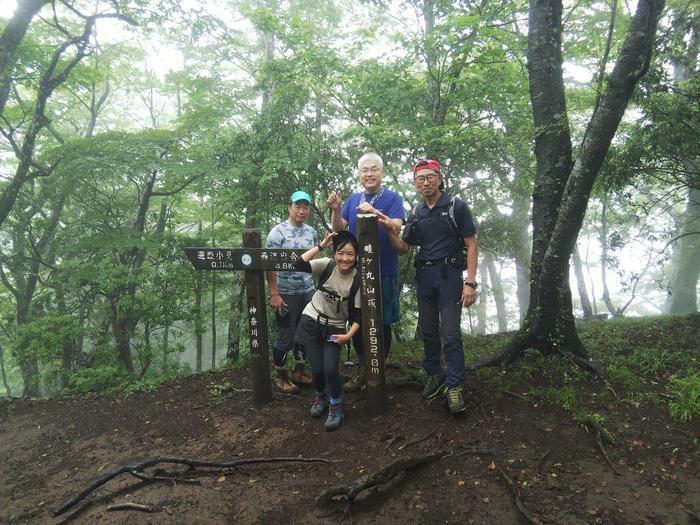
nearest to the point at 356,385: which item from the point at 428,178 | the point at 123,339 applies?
the point at 428,178

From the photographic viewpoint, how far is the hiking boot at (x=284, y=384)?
5.05m

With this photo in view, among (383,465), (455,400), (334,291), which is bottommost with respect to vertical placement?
(383,465)

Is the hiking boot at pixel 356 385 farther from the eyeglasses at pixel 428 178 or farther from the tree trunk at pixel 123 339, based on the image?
the tree trunk at pixel 123 339

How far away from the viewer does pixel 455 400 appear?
3834 millimetres

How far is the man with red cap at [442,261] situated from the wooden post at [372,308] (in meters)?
0.21

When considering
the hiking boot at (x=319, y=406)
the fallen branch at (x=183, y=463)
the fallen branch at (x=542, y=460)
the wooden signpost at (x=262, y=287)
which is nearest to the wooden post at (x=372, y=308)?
the wooden signpost at (x=262, y=287)

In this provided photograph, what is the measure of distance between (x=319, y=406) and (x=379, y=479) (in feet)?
4.89

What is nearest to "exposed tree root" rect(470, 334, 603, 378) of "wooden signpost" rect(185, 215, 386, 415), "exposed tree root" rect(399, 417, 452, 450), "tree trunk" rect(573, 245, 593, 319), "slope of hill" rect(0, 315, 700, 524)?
"slope of hill" rect(0, 315, 700, 524)

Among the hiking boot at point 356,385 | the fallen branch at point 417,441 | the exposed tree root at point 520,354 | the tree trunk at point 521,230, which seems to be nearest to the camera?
the fallen branch at point 417,441

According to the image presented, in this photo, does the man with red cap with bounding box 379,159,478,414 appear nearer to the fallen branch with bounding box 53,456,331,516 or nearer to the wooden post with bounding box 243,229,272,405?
the fallen branch with bounding box 53,456,331,516

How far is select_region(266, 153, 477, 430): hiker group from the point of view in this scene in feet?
12.9

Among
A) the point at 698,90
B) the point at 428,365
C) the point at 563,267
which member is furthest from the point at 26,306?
the point at 698,90

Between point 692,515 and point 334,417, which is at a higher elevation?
point 334,417

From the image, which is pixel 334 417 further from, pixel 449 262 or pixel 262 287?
pixel 449 262
